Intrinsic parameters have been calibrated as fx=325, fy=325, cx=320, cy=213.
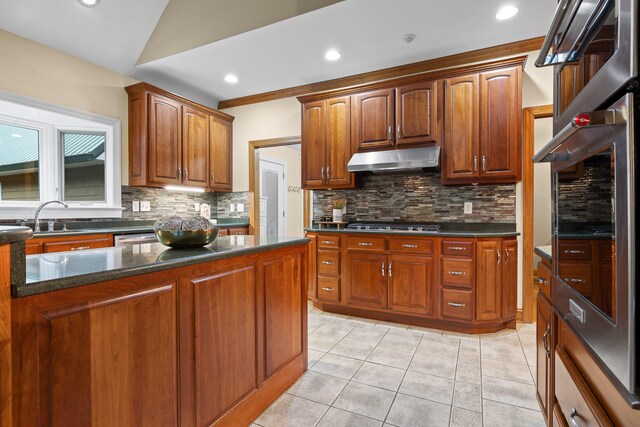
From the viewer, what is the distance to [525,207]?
10.6ft

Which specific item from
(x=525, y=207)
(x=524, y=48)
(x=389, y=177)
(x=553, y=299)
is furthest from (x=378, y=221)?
(x=553, y=299)

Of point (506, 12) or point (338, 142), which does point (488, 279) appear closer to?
point (338, 142)

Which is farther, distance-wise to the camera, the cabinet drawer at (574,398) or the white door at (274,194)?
the white door at (274,194)

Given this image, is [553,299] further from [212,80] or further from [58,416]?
[212,80]

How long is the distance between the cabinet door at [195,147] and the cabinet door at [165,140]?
0.24 feet

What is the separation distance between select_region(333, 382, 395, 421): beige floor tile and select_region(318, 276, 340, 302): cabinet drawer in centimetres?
144

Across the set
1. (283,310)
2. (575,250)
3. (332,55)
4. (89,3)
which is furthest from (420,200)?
(89,3)

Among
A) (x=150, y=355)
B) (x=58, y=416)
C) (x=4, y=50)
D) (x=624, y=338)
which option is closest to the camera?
(x=624, y=338)

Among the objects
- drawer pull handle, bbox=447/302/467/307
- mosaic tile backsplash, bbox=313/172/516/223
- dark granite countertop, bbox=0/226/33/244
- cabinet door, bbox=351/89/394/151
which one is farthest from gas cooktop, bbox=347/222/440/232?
dark granite countertop, bbox=0/226/33/244

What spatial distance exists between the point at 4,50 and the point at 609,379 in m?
4.44

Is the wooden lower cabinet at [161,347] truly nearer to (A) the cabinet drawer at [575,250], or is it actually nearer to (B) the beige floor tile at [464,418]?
(B) the beige floor tile at [464,418]

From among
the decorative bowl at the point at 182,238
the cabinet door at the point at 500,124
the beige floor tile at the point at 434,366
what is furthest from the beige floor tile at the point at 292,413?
the cabinet door at the point at 500,124

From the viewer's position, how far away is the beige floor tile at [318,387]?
6.43 ft

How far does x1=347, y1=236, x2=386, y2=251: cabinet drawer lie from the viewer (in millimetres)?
3271
